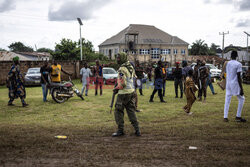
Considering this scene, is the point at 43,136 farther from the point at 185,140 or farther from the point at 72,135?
the point at 185,140

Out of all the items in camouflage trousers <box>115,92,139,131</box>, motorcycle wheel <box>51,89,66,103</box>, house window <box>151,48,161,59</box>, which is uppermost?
house window <box>151,48,161,59</box>

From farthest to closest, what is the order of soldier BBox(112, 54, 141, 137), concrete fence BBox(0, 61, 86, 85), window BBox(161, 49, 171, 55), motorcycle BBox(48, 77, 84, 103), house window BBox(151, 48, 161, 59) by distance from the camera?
window BBox(161, 49, 171, 55)
house window BBox(151, 48, 161, 59)
concrete fence BBox(0, 61, 86, 85)
motorcycle BBox(48, 77, 84, 103)
soldier BBox(112, 54, 141, 137)

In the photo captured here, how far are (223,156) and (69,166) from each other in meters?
2.69

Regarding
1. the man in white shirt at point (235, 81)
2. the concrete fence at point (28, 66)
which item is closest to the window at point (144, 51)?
the concrete fence at point (28, 66)

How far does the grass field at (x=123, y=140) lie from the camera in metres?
4.43

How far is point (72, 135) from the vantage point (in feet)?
20.4

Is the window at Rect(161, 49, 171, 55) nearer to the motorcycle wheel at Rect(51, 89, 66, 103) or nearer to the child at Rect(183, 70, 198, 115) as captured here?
→ the motorcycle wheel at Rect(51, 89, 66, 103)

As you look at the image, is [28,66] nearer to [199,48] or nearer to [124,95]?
[124,95]

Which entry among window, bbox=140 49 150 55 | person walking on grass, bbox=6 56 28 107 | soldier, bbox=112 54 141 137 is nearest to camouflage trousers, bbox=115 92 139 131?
soldier, bbox=112 54 141 137

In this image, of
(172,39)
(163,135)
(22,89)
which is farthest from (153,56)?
(163,135)

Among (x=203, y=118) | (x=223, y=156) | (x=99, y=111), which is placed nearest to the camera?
(x=223, y=156)

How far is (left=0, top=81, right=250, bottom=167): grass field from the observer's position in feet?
14.5

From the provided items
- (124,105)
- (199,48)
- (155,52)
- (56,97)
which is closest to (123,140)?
(124,105)

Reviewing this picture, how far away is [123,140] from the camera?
228 inches
